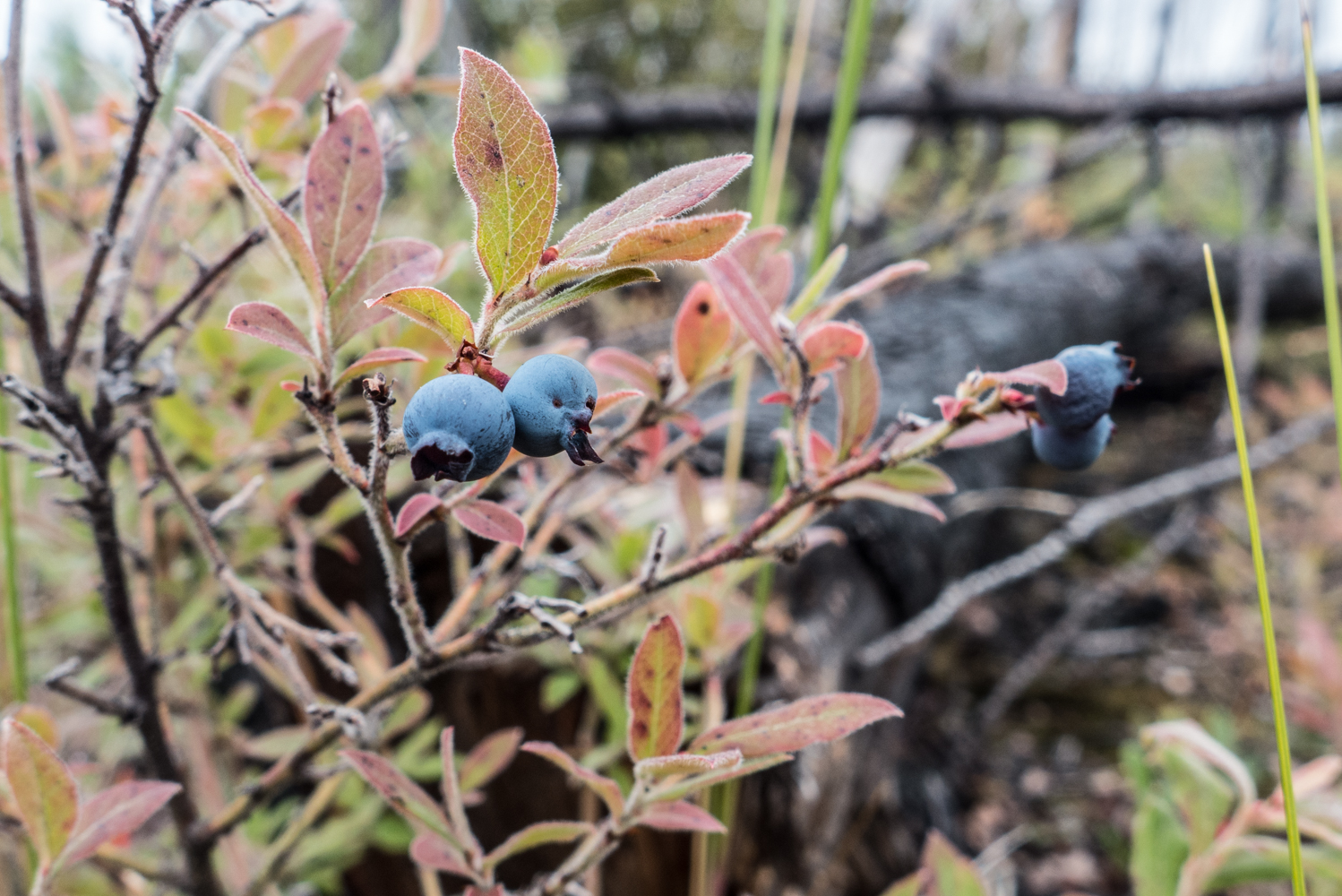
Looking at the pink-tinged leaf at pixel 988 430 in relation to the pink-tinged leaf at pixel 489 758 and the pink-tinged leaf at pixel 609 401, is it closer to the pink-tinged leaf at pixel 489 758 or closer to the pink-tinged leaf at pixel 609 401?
the pink-tinged leaf at pixel 609 401

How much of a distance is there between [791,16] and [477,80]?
219 inches

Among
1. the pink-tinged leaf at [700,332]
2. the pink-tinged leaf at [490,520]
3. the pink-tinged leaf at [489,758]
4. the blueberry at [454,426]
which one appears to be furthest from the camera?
the pink-tinged leaf at [489,758]

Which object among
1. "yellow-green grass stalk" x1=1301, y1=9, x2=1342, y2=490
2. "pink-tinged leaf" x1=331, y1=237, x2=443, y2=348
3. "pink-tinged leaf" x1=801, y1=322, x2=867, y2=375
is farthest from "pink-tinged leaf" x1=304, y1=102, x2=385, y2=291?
"yellow-green grass stalk" x1=1301, y1=9, x2=1342, y2=490

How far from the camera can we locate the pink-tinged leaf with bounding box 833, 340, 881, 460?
0.43m

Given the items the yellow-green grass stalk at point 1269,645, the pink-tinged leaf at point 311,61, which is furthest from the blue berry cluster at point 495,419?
the pink-tinged leaf at point 311,61

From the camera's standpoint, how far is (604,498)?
69 centimetres

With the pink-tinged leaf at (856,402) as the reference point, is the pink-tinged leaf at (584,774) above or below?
below

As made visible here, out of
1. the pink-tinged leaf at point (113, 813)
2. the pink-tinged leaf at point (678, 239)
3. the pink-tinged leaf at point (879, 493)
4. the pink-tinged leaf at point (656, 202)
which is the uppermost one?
the pink-tinged leaf at point (656, 202)

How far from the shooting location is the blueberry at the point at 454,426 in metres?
0.23

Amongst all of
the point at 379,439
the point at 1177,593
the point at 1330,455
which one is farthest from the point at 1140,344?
the point at 379,439

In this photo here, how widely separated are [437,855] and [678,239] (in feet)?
1.17

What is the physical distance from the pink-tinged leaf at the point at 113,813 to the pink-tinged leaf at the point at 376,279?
0.27 meters

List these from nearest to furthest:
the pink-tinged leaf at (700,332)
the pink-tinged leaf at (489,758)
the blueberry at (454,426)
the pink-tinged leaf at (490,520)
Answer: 1. the blueberry at (454,426)
2. the pink-tinged leaf at (490,520)
3. the pink-tinged leaf at (700,332)
4. the pink-tinged leaf at (489,758)

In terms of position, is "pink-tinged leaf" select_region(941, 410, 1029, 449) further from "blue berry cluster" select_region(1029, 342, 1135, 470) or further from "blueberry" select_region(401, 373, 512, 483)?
"blueberry" select_region(401, 373, 512, 483)
